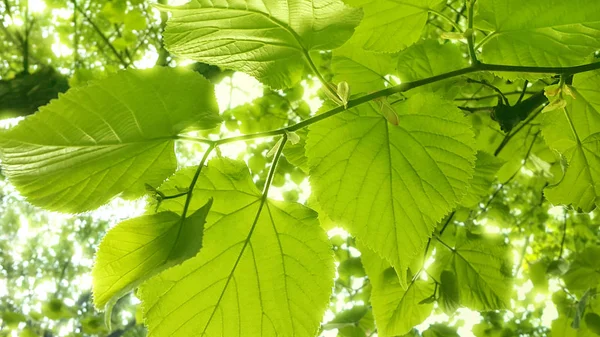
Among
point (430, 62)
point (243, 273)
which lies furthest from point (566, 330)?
point (243, 273)

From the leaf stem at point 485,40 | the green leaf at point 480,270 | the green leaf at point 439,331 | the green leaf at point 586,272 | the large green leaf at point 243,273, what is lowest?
the green leaf at point 439,331

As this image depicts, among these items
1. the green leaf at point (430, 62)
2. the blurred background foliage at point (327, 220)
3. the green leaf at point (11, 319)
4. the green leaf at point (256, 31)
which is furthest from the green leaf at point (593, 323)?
A: the green leaf at point (11, 319)

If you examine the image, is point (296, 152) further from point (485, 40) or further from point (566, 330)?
point (566, 330)

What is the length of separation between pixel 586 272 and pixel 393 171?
80cm

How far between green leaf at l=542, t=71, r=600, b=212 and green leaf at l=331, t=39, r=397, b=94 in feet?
0.70

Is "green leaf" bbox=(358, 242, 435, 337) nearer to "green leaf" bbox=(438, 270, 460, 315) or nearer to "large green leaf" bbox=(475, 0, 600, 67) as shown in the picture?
"green leaf" bbox=(438, 270, 460, 315)

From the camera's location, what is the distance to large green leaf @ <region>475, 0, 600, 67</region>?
39 centimetres

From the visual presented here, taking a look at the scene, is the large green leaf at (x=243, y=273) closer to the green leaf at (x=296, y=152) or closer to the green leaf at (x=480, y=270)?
the green leaf at (x=296, y=152)

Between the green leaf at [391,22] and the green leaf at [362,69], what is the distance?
0.13 meters

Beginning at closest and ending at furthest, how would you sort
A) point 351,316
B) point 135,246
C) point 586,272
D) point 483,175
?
1. point 135,246
2. point 483,175
3. point 586,272
4. point 351,316

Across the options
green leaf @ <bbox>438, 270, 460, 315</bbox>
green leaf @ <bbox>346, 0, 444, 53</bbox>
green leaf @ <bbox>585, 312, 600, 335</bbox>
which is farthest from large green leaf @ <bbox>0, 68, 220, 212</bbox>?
green leaf @ <bbox>585, 312, 600, 335</bbox>

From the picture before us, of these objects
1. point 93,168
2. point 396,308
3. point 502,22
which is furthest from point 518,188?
point 93,168

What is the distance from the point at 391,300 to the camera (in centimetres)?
76

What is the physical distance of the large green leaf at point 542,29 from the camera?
0.39 m
